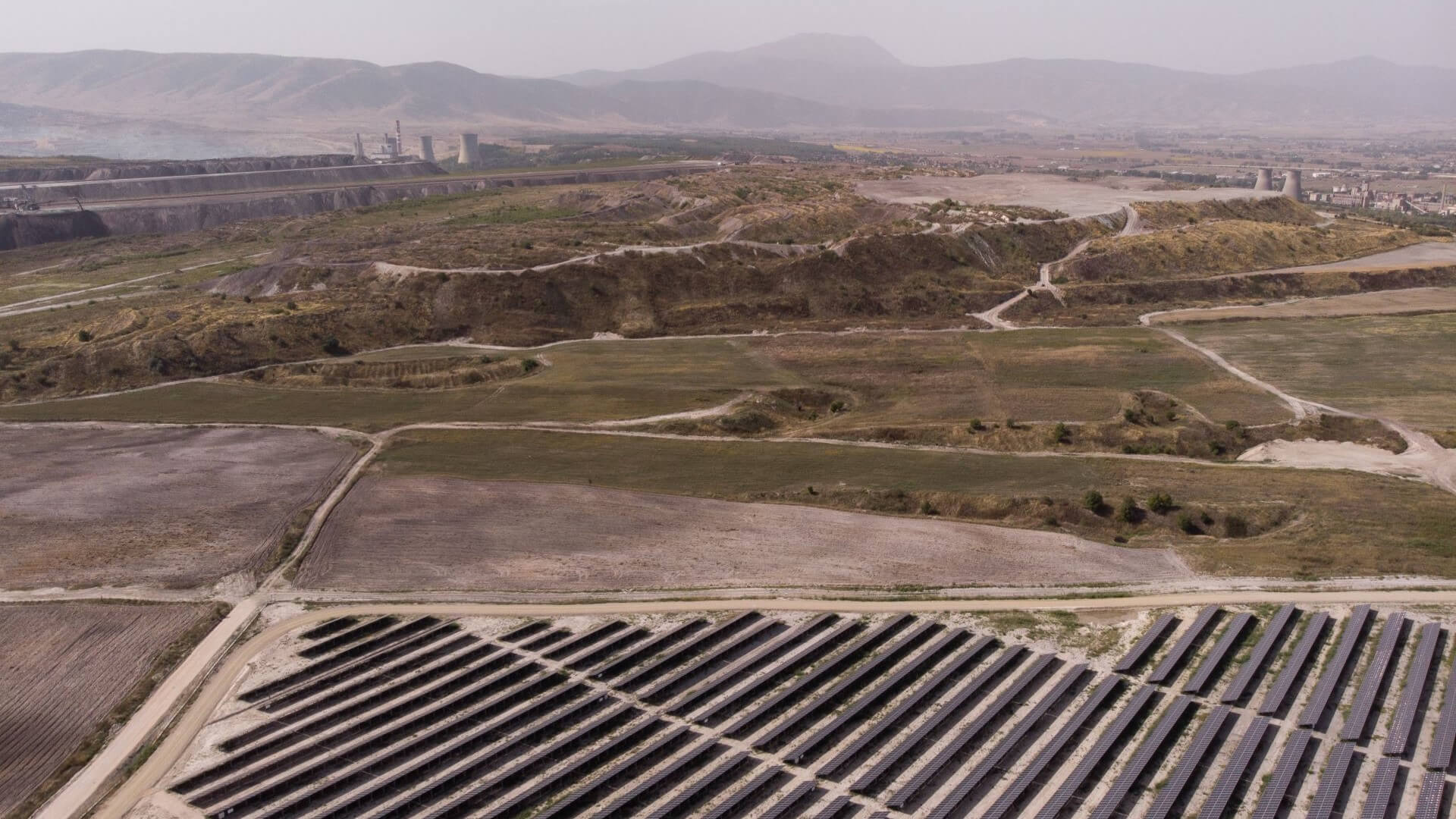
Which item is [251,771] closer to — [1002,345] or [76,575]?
[76,575]

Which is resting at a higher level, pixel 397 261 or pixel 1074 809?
pixel 397 261

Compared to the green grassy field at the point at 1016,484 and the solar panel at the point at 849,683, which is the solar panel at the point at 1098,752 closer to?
the solar panel at the point at 849,683

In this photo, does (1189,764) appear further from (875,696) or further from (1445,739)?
(875,696)

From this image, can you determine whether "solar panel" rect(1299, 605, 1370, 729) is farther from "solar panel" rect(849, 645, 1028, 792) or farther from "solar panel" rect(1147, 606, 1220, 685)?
"solar panel" rect(849, 645, 1028, 792)

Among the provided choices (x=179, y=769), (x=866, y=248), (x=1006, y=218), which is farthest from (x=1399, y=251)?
(x=179, y=769)

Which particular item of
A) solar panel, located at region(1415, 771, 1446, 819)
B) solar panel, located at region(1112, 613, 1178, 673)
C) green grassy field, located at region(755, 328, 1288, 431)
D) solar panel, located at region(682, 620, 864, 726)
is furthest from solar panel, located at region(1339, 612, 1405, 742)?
green grassy field, located at region(755, 328, 1288, 431)
